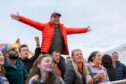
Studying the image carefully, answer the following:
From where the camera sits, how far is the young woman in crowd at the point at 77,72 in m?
8.38

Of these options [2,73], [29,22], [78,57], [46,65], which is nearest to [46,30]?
[29,22]

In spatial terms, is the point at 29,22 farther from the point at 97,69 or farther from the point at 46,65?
the point at 46,65

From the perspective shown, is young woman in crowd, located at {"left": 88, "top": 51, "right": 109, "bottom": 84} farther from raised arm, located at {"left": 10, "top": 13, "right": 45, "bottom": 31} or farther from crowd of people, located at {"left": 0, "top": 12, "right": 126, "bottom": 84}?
raised arm, located at {"left": 10, "top": 13, "right": 45, "bottom": 31}

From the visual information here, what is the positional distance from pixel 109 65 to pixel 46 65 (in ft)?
11.7

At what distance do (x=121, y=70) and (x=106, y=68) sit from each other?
1005 millimetres

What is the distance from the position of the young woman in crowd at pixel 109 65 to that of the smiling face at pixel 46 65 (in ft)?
11.1

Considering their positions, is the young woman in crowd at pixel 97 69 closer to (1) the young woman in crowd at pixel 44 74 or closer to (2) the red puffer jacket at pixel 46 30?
(2) the red puffer jacket at pixel 46 30

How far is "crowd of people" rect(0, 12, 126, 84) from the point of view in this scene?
6695mm

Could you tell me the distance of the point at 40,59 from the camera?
267 inches

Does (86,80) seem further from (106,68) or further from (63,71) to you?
(106,68)

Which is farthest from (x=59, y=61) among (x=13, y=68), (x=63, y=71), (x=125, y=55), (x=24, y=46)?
(x=125, y=55)

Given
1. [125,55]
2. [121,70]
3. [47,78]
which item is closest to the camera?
[47,78]

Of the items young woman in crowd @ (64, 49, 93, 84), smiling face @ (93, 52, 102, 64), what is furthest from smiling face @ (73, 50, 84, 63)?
smiling face @ (93, 52, 102, 64)

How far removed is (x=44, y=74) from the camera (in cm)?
662
